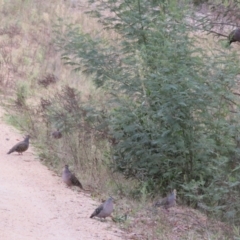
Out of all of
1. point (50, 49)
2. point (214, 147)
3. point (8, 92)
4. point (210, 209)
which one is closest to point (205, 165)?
point (214, 147)

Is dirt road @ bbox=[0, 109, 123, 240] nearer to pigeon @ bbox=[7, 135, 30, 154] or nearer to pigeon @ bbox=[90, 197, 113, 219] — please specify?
pigeon @ bbox=[90, 197, 113, 219]

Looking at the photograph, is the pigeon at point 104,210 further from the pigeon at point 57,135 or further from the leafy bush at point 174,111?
the pigeon at point 57,135

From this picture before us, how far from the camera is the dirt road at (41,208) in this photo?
7453mm

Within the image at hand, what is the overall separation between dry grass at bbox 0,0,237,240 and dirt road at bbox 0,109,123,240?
1.23 ft

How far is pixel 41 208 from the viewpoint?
8.43 meters

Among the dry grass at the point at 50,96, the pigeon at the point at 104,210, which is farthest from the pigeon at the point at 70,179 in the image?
the pigeon at the point at 104,210

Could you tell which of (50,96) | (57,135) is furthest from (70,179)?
(50,96)

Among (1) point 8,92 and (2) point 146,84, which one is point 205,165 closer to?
(2) point 146,84

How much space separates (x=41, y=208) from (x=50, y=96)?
808 cm

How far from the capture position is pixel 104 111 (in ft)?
40.8

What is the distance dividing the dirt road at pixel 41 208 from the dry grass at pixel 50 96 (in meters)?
0.38

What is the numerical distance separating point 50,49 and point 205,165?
13374mm

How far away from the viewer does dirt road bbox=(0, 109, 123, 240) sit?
745cm

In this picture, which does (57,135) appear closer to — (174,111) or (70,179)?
(70,179)
